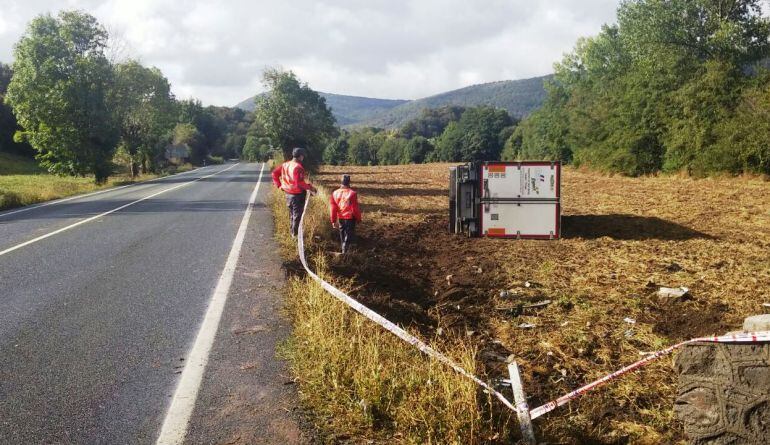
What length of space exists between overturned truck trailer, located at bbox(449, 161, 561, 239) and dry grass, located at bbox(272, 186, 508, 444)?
20.9 feet

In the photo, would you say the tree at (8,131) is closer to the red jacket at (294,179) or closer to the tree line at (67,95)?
the tree line at (67,95)

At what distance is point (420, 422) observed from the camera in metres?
3.22

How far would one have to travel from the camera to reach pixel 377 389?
3492 mm

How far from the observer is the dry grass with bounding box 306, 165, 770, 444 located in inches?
158

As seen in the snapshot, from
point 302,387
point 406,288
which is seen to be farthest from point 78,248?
point 302,387

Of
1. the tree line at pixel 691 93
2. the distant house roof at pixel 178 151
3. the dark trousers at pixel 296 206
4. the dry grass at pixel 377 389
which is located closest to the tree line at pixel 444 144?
the distant house roof at pixel 178 151

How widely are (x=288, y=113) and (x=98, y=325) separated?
26.8 m

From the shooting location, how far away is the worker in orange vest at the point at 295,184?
9.14 m

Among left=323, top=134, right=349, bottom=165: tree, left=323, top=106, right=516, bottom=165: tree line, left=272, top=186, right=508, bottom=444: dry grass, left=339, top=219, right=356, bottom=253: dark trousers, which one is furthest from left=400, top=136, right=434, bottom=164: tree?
left=272, top=186, right=508, bottom=444: dry grass

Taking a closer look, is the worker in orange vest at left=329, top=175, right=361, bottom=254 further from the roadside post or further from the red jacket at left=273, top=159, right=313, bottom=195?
the roadside post

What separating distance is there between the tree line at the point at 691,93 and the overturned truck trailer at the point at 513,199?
20391 millimetres

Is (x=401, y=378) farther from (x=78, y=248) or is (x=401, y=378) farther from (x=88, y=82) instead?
(x=88, y=82)

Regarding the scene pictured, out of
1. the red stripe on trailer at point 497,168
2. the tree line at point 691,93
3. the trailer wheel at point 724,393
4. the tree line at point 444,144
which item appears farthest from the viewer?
the tree line at point 444,144

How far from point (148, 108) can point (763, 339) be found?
4903 centimetres
